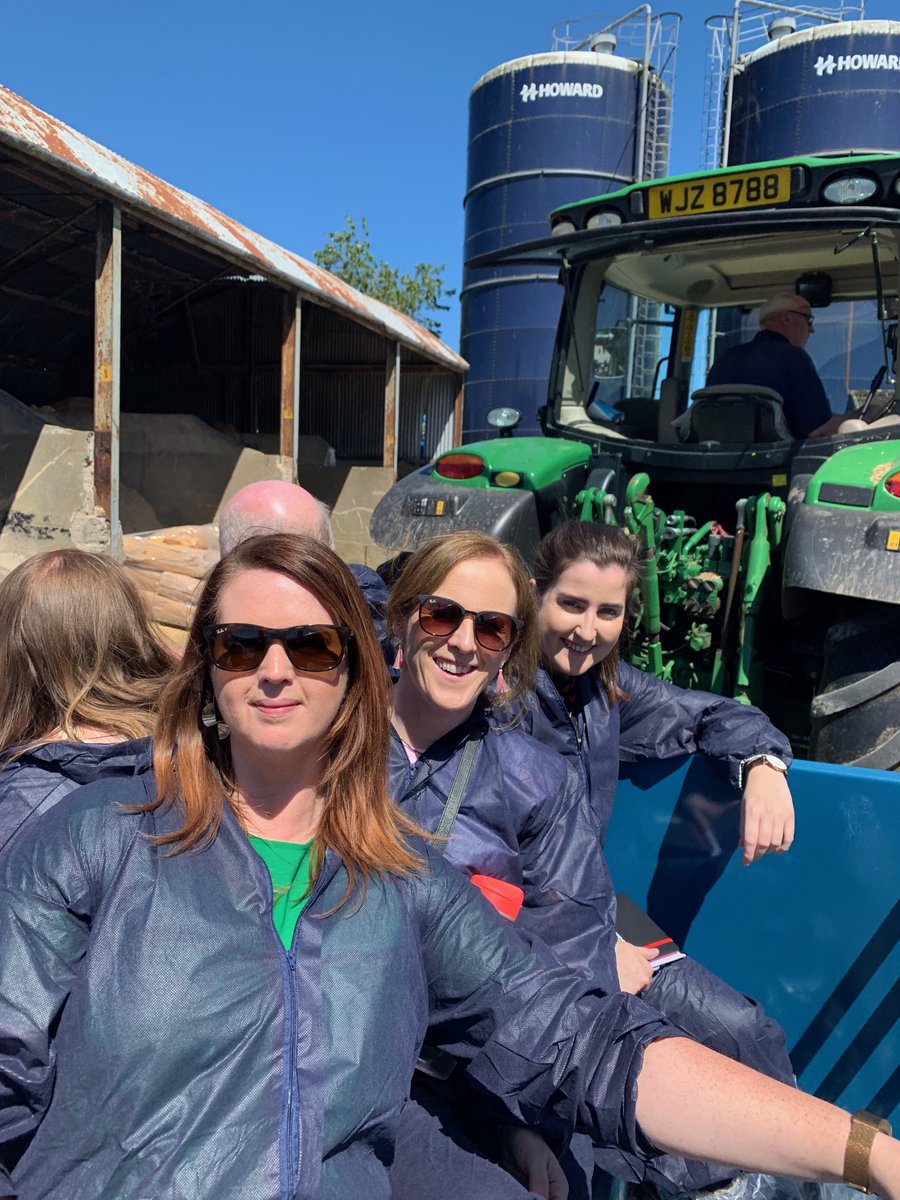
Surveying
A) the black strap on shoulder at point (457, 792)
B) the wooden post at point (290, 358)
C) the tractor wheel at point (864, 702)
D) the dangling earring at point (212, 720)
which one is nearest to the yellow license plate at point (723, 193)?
the tractor wheel at point (864, 702)

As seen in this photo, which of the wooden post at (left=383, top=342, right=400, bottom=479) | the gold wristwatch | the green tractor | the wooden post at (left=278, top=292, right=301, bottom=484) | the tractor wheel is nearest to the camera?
the gold wristwatch

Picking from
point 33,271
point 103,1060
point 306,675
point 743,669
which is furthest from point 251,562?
point 33,271

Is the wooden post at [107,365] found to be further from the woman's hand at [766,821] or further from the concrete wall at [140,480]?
the woman's hand at [766,821]

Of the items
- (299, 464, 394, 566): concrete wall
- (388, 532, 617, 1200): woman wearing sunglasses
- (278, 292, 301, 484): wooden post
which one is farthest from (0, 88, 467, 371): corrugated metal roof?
(388, 532, 617, 1200): woman wearing sunglasses

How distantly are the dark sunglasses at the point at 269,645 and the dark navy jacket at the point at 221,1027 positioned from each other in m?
0.24

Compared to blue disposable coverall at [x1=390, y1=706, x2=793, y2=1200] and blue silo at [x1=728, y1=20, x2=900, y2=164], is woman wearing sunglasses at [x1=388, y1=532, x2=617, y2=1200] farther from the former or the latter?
blue silo at [x1=728, y1=20, x2=900, y2=164]

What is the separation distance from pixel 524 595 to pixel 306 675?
2.32ft

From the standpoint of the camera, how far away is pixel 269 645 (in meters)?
1.53

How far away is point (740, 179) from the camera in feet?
12.6

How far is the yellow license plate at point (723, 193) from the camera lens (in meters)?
3.79

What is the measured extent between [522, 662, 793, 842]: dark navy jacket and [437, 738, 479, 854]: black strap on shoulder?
1.47 feet

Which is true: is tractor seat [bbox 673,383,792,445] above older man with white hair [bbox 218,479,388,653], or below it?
above

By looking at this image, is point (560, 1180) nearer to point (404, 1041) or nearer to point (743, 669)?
point (404, 1041)

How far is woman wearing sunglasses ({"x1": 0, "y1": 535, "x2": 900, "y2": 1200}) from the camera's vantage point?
1.28 m
